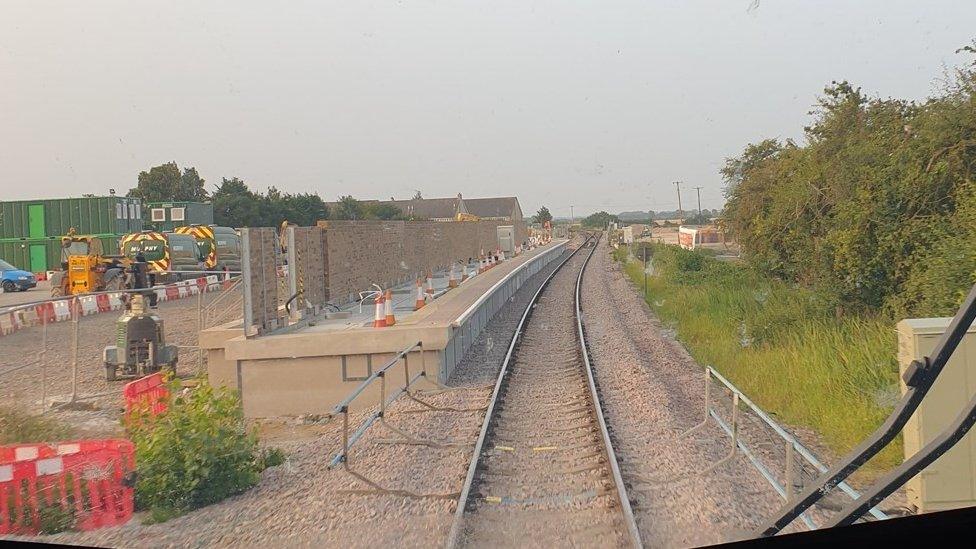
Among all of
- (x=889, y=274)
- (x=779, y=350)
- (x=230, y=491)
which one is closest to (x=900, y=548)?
(x=230, y=491)

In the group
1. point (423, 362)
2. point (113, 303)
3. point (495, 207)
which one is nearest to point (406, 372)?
point (423, 362)

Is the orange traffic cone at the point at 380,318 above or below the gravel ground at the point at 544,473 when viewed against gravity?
above

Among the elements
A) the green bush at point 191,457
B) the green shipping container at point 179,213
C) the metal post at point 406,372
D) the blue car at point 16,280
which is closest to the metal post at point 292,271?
the metal post at point 406,372

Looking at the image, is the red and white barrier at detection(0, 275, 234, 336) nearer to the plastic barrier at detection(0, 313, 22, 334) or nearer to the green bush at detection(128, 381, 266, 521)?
the plastic barrier at detection(0, 313, 22, 334)

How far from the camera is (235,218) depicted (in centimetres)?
2905

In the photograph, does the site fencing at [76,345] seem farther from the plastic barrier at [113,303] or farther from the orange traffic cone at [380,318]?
the orange traffic cone at [380,318]

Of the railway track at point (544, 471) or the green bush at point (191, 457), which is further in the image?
the green bush at point (191, 457)

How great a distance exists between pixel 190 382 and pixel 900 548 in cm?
1320

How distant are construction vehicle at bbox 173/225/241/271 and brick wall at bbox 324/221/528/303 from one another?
6016 mm

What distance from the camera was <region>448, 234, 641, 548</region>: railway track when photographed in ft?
20.4

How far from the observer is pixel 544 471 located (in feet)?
26.4

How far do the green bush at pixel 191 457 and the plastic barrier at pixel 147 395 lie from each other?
44cm

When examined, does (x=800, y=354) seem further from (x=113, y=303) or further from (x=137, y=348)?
(x=113, y=303)

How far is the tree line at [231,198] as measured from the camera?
88.1 feet
